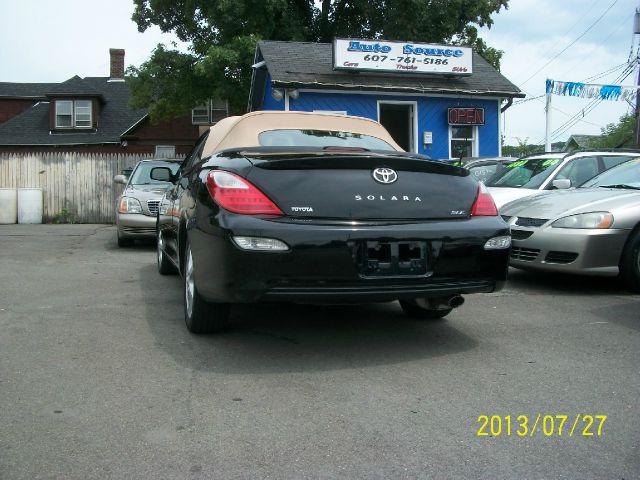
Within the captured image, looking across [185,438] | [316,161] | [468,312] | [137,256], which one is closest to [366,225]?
[316,161]

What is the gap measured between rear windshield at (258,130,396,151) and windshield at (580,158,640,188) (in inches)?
134

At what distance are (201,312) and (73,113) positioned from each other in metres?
32.4

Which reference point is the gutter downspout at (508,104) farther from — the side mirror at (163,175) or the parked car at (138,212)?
the side mirror at (163,175)

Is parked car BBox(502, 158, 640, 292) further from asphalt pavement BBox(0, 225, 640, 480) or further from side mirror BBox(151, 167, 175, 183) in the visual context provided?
side mirror BBox(151, 167, 175, 183)

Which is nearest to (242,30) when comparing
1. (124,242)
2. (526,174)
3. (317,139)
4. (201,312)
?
(124,242)

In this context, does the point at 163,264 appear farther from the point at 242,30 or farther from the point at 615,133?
the point at 615,133

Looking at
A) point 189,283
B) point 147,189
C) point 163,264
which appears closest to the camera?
point 189,283

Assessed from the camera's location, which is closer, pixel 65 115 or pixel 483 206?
pixel 483 206

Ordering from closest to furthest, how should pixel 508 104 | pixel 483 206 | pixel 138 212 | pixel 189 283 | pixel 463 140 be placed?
pixel 483 206 < pixel 189 283 < pixel 138 212 < pixel 463 140 < pixel 508 104

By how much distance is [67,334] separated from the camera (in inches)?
181

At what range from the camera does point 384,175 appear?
395cm

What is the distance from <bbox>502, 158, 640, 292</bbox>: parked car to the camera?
6.14 metres
